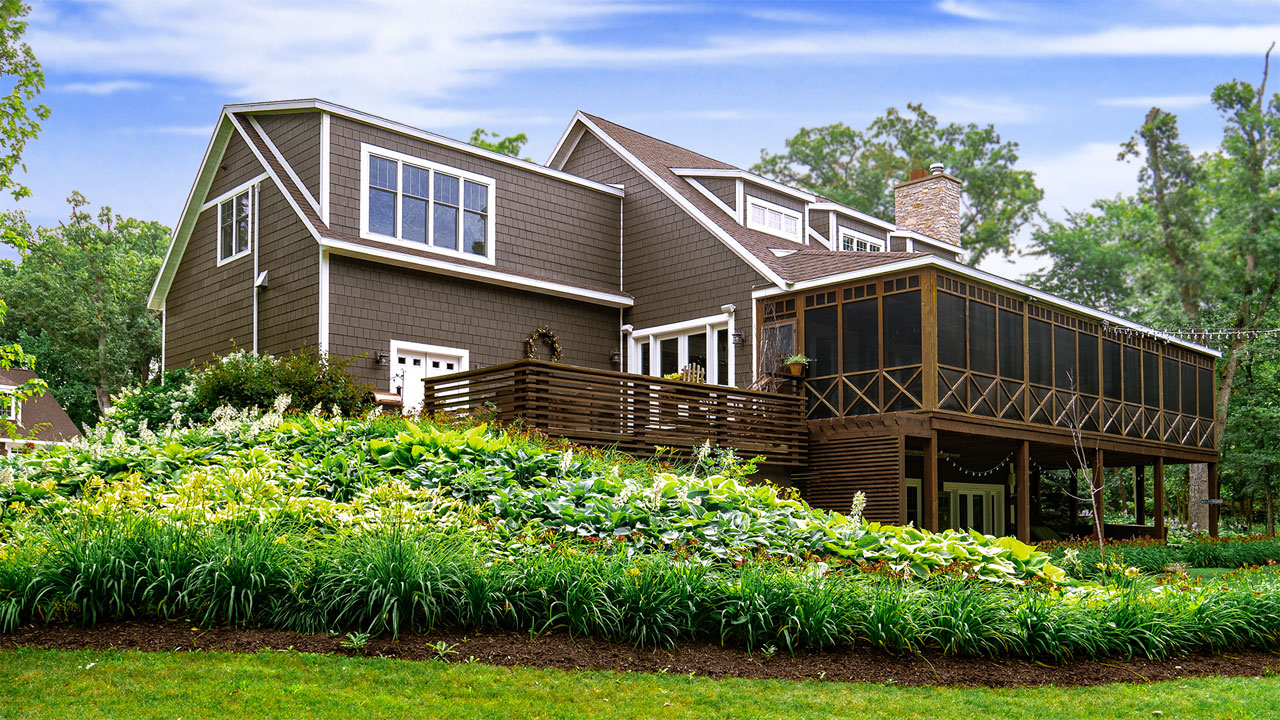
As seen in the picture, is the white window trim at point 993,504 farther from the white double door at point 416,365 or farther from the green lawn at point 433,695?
the green lawn at point 433,695

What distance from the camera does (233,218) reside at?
1688 cm

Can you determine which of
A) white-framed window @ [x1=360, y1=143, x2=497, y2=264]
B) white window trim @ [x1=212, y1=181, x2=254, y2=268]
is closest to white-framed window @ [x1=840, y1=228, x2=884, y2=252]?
white-framed window @ [x1=360, y1=143, x2=497, y2=264]

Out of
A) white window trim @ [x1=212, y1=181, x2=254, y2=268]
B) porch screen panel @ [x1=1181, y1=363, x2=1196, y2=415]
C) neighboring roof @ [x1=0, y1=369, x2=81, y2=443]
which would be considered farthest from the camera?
neighboring roof @ [x1=0, y1=369, x2=81, y2=443]

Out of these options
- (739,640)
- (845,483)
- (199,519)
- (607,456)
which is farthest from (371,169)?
(739,640)

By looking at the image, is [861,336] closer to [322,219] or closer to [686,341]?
[686,341]

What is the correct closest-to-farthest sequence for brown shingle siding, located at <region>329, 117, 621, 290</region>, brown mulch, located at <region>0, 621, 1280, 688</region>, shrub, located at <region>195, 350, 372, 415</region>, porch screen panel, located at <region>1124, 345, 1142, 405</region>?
brown mulch, located at <region>0, 621, 1280, 688</region>
shrub, located at <region>195, 350, 372, 415</region>
brown shingle siding, located at <region>329, 117, 621, 290</region>
porch screen panel, located at <region>1124, 345, 1142, 405</region>

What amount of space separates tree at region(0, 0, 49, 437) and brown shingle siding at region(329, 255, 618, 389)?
6.61m

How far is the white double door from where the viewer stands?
594 inches

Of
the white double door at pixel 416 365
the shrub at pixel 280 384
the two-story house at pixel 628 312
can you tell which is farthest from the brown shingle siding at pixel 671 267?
the shrub at pixel 280 384

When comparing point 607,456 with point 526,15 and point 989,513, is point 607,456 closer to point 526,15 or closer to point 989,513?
point 526,15

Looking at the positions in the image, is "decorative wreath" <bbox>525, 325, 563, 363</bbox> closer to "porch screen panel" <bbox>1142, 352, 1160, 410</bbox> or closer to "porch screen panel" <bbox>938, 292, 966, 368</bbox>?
"porch screen panel" <bbox>938, 292, 966, 368</bbox>

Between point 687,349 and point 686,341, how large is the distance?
0.15 metres

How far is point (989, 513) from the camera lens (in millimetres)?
22234

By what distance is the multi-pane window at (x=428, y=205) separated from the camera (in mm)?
15398
